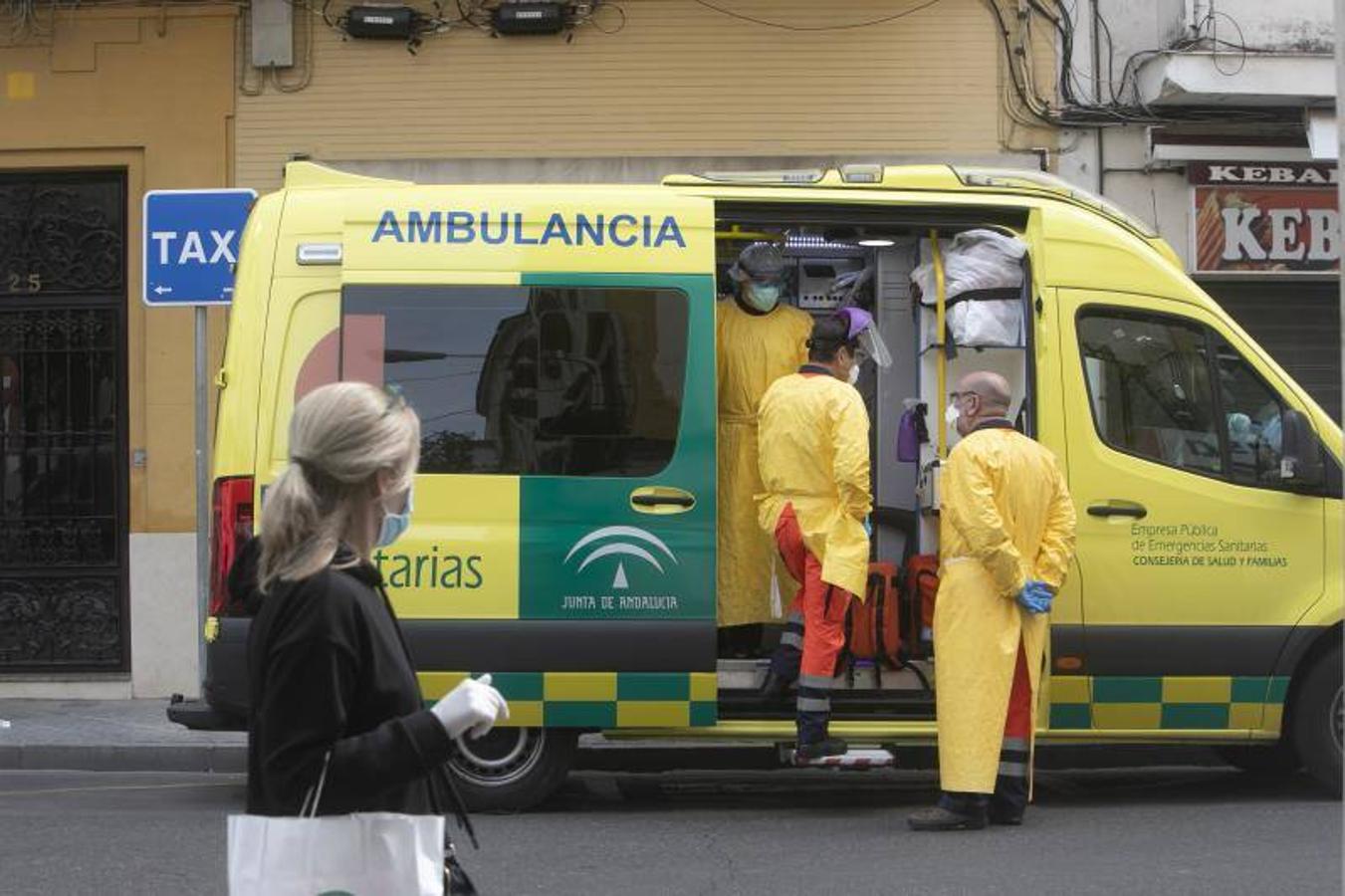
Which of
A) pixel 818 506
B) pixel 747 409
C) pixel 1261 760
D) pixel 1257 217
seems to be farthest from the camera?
pixel 1257 217

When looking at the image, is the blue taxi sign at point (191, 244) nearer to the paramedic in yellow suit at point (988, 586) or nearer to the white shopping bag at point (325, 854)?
the paramedic in yellow suit at point (988, 586)

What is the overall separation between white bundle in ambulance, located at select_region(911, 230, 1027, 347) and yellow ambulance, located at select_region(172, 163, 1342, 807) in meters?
0.04

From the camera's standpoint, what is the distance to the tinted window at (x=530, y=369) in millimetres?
7988

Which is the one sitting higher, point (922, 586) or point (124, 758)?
point (922, 586)

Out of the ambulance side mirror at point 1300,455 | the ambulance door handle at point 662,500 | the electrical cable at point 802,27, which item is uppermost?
the electrical cable at point 802,27

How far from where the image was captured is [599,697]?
7.96 m

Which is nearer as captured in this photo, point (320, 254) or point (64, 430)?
point (320, 254)

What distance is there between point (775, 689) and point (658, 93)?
19.0ft

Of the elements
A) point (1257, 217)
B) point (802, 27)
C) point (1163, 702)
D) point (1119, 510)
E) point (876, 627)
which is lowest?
point (1163, 702)

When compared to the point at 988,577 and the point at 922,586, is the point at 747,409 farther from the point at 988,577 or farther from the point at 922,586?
the point at 988,577

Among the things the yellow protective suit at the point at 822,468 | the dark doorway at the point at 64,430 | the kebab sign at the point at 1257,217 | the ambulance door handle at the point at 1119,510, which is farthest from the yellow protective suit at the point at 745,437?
the dark doorway at the point at 64,430

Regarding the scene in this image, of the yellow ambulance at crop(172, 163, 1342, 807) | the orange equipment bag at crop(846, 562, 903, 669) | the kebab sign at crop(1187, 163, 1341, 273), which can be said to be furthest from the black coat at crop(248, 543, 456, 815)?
the kebab sign at crop(1187, 163, 1341, 273)

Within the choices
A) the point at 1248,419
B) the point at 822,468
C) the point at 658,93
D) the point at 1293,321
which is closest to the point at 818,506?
the point at 822,468

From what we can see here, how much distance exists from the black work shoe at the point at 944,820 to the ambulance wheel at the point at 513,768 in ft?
4.84
